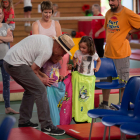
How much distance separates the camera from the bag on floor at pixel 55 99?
10.2ft

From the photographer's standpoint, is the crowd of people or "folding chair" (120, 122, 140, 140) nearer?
"folding chair" (120, 122, 140, 140)

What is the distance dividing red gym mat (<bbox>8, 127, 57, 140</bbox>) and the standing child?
1.05ft

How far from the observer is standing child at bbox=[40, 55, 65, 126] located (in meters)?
3.09

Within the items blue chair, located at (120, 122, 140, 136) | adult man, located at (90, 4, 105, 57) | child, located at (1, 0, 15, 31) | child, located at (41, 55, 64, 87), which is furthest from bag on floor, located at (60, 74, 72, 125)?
adult man, located at (90, 4, 105, 57)

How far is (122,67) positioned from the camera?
381 centimetres

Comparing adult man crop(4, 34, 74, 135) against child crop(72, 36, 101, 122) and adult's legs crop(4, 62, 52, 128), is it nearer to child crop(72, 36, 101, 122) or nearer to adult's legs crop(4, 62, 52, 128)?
adult's legs crop(4, 62, 52, 128)

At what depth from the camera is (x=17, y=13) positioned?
11.5 metres

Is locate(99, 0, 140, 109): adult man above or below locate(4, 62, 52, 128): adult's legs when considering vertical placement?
above

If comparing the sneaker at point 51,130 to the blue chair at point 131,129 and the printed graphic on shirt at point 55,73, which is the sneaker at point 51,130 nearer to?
the printed graphic on shirt at point 55,73

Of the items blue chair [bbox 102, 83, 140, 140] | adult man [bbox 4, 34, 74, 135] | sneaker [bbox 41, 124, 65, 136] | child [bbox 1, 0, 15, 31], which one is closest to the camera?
blue chair [bbox 102, 83, 140, 140]

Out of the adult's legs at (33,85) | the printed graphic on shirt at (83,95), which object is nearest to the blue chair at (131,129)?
the adult's legs at (33,85)

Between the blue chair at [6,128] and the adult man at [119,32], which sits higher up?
the adult man at [119,32]

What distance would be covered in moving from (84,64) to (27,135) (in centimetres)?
109

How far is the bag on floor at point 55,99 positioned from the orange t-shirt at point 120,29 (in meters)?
1.03
